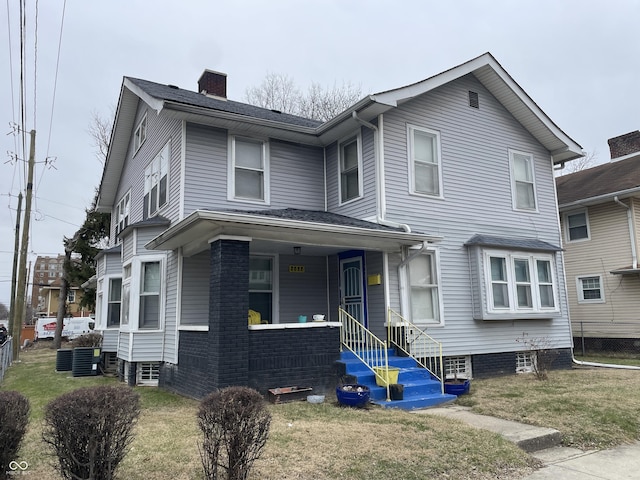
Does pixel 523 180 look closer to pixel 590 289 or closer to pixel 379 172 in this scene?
pixel 379 172

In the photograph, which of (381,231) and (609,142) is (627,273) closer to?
(609,142)

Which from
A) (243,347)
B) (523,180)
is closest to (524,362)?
(523,180)

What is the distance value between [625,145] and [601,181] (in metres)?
3.26

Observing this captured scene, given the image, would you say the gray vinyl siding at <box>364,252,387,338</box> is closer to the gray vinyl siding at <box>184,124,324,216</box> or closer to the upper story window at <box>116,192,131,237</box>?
the gray vinyl siding at <box>184,124,324,216</box>

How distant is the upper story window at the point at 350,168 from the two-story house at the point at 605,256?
953 centimetres

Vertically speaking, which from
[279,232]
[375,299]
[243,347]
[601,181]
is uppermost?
[601,181]

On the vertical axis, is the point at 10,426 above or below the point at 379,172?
below

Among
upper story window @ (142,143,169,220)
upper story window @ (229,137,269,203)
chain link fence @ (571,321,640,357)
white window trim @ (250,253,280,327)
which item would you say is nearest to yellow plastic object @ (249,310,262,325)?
white window trim @ (250,253,280,327)

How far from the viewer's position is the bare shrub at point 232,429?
3.80 m

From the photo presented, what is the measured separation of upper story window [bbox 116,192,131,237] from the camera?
50.1 ft

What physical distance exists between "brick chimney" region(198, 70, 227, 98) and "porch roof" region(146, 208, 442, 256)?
21.2 ft

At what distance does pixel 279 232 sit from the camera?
827 centimetres

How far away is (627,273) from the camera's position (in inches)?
603

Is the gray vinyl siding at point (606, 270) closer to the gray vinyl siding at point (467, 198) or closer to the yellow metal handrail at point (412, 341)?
the gray vinyl siding at point (467, 198)
